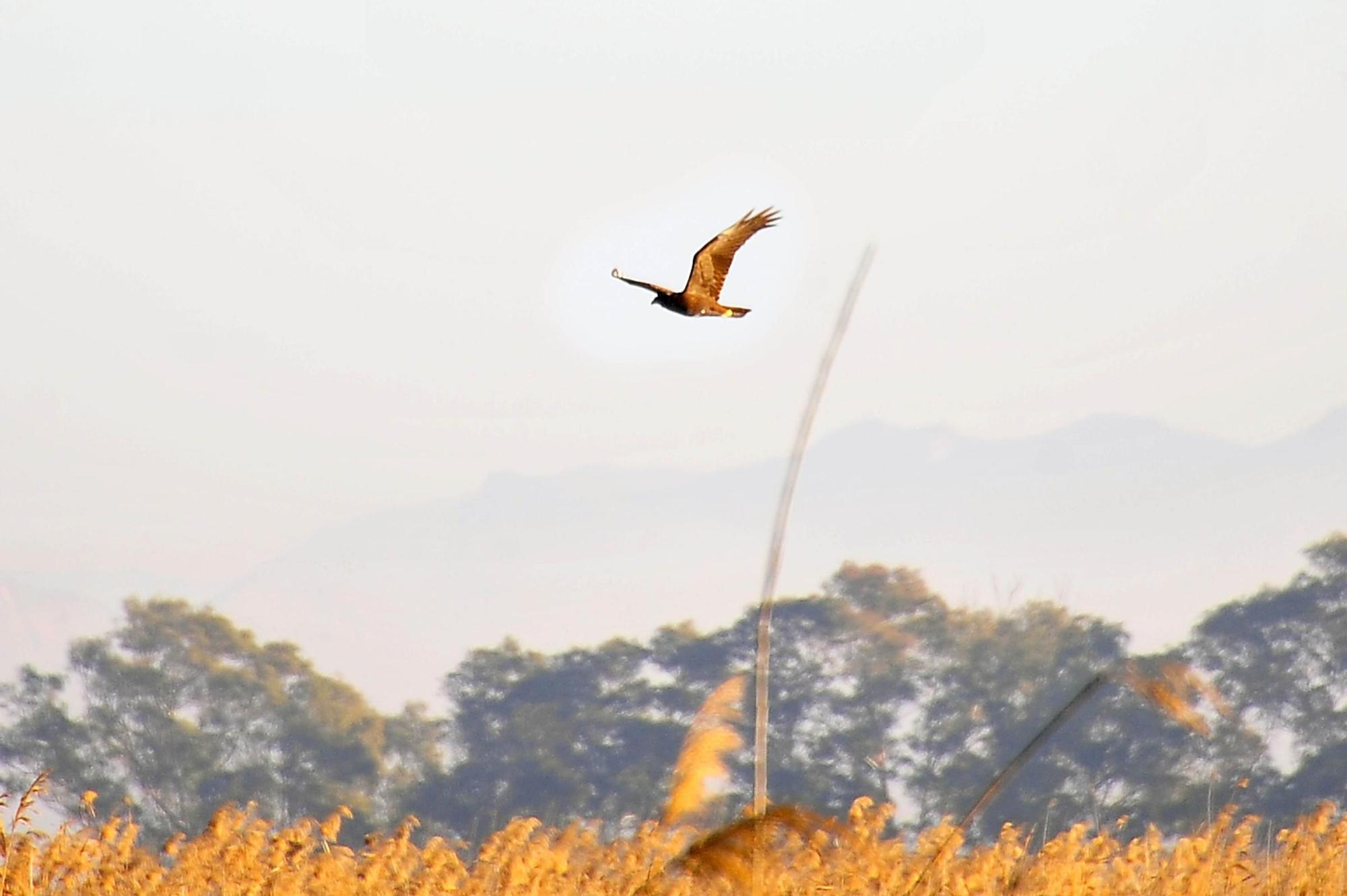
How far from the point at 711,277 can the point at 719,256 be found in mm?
138

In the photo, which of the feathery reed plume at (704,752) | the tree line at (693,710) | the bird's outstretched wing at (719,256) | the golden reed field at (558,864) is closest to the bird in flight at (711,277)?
the bird's outstretched wing at (719,256)

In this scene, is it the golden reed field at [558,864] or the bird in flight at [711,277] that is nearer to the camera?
the golden reed field at [558,864]

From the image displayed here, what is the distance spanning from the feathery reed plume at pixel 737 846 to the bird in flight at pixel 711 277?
22.5ft

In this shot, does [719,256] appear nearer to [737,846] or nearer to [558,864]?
[558,864]

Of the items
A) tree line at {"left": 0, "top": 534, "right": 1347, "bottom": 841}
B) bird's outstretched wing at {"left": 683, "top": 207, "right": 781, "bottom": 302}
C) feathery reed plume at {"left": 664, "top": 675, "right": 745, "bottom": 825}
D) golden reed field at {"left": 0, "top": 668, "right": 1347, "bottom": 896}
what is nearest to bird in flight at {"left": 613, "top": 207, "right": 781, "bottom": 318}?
bird's outstretched wing at {"left": 683, "top": 207, "right": 781, "bottom": 302}

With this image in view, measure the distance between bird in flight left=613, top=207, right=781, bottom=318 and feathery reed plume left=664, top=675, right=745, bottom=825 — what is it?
6.34 m

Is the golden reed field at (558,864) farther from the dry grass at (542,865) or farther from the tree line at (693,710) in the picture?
the tree line at (693,710)

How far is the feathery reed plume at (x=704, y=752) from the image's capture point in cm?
399

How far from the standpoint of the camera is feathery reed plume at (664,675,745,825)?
3990mm

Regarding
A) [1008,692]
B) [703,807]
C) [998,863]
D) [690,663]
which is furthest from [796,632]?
[703,807]

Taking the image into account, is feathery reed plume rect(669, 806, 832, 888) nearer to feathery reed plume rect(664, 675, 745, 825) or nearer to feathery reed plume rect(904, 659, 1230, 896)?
feathery reed plume rect(664, 675, 745, 825)

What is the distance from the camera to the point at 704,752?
13.1 feet

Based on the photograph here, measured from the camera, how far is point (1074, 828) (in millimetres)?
8539

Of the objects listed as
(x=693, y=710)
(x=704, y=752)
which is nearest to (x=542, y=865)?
(x=704, y=752)
